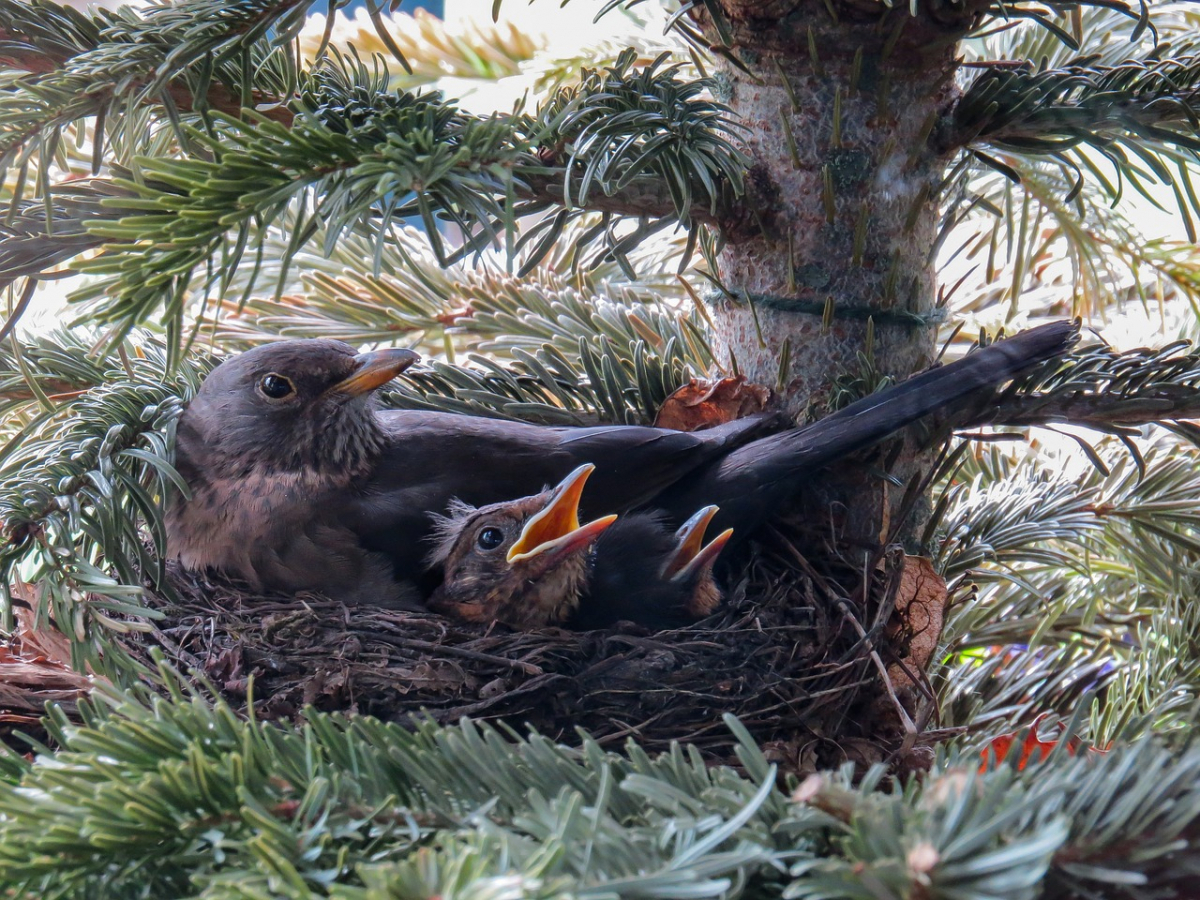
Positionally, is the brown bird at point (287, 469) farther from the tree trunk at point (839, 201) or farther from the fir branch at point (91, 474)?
the tree trunk at point (839, 201)

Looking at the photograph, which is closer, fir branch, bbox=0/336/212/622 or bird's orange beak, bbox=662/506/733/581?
fir branch, bbox=0/336/212/622

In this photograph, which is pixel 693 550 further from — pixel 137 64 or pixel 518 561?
pixel 137 64

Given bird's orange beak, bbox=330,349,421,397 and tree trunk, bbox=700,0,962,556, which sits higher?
tree trunk, bbox=700,0,962,556

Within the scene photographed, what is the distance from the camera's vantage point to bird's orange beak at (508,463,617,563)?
98 cm

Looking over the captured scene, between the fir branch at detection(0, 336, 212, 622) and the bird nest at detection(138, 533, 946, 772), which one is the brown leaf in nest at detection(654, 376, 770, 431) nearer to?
the bird nest at detection(138, 533, 946, 772)

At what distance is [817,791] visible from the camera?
1.20 ft

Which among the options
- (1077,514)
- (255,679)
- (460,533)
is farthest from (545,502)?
(1077,514)

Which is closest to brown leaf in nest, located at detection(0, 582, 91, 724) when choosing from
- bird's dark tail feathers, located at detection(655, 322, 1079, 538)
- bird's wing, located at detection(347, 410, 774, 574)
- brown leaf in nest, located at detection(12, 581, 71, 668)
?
brown leaf in nest, located at detection(12, 581, 71, 668)

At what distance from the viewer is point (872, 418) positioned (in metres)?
0.83

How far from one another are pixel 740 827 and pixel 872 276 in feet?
2.00

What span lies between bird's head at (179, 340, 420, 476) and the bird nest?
223 millimetres

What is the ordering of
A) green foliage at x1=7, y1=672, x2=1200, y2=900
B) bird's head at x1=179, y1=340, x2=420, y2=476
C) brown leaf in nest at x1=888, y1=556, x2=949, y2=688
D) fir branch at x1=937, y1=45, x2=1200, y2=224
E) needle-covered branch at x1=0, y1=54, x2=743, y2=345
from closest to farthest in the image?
green foliage at x1=7, y1=672, x2=1200, y2=900 → needle-covered branch at x1=0, y1=54, x2=743, y2=345 → fir branch at x1=937, y1=45, x2=1200, y2=224 → brown leaf in nest at x1=888, y1=556, x2=949, y2=688 → bird's head at x1=179, y1=340, x2=420, y2=476

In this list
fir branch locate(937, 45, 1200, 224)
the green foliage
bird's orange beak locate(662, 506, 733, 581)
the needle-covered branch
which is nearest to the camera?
the green foliage

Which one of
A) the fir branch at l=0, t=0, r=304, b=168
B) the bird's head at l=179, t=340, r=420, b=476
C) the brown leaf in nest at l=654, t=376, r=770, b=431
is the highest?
the fir branch at l=0, t=0, r=304, b=168
